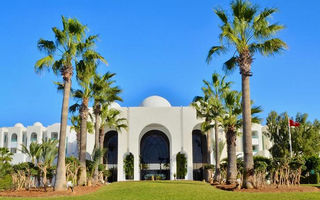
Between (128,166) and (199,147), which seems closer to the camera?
(128,166)

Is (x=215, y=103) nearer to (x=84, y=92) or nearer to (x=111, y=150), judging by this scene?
(x=84, y=92)

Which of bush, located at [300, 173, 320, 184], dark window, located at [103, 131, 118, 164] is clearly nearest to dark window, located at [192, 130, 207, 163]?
dark window, located at [103, 131, 118, 164]

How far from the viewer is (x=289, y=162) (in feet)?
56.6

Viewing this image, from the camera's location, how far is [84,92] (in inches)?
840

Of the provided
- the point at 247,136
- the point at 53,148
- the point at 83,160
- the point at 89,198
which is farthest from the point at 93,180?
the point at 247,136

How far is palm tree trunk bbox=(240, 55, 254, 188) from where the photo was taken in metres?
14.7

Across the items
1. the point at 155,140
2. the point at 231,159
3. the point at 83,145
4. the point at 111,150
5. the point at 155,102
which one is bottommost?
the point at 231,159

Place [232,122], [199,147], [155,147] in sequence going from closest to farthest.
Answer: [232,122] < [199,147] < [155,147]

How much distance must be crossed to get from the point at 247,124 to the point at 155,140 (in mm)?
26276

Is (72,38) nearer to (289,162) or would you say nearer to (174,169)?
(289,162)

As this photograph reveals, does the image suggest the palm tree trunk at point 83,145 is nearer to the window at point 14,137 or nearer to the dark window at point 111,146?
the dark window at point 111,146

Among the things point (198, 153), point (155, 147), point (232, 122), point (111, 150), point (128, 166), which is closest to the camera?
point (232, 122)

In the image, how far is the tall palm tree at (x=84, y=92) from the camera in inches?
740

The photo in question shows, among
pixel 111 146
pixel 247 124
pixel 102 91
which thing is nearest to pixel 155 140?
pixel 111 146
